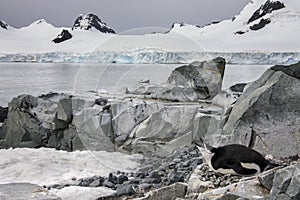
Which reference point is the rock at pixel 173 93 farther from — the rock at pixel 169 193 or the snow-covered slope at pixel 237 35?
the snow-covered slope at pixel 237 35

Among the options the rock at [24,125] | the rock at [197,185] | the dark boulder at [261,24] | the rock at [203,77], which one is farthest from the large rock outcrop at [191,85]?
the dark boulder at [261,24]

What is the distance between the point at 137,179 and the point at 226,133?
154cm

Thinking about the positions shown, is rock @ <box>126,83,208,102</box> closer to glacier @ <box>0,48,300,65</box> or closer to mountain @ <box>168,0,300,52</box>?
glacier @ <box>0,48,300,65</box>

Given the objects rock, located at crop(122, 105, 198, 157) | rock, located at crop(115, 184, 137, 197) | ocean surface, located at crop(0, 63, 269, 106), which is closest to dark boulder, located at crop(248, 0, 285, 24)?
ocean surface, located at crop(0, 63, 269, 106)

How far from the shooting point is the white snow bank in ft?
22.7

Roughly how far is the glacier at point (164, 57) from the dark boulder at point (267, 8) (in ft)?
171

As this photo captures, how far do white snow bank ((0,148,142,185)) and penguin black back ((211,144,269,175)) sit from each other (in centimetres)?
289

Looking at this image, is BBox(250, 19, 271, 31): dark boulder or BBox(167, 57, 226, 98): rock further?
BBox(250, 19, 271, 31): dark boulder

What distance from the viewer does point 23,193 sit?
477 centimetres

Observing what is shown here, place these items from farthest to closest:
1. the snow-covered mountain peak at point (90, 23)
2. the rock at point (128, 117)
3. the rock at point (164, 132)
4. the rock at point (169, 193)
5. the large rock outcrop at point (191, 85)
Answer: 1. the snow-covered mountain peak at point (90, 23)
2. the large rock outcrop at point (191, 85)
3. the rock at point (128, 117)
4. the rock at point (164, 132)
5. the rock at point (169, 193)

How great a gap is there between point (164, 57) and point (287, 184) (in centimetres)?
2210

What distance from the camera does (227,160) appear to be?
4.66m

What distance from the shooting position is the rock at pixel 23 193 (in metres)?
→ 4.62

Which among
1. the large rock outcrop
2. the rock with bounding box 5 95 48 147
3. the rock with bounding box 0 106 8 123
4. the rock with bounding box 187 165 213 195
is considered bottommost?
the rock with bounding box 0 106 8 123
